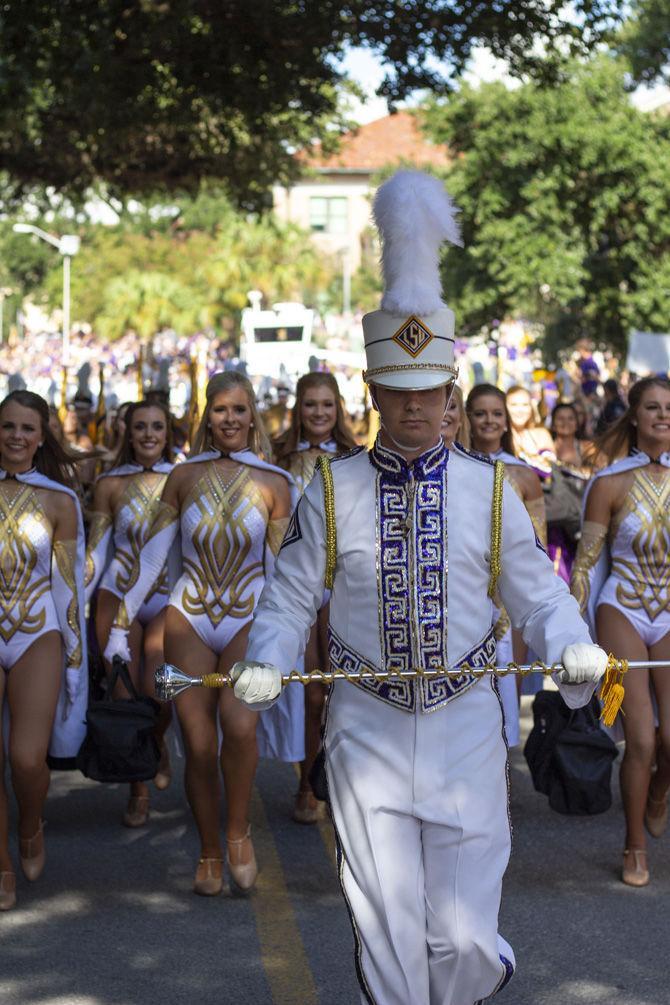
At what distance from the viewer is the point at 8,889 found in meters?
6.66

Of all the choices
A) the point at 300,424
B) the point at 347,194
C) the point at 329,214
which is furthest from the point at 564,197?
the point at 329,214

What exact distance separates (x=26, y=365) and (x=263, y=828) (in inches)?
1142

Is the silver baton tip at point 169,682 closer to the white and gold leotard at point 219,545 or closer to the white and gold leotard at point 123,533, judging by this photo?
the white and gold leotard at point 219,545

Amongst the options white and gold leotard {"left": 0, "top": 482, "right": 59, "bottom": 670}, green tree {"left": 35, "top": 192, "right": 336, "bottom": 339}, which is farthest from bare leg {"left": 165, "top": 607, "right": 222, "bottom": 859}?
green tree {"left": 35, "top": 192, "right": 336, "bottom": 339}

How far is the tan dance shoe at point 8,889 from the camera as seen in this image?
6605 millimetres

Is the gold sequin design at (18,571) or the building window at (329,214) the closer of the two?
the gold sequin design at (18,571)

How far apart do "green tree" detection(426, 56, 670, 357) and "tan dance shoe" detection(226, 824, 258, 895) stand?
28.7 meters

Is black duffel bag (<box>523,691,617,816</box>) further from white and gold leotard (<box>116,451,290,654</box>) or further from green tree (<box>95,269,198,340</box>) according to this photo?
green tree (<box>95,269,198,340</box>)

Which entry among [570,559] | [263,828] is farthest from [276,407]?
[263,828]

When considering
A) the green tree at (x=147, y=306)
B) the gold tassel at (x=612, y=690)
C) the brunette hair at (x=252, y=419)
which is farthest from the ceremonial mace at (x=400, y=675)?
the green tree at (x=147, y=306)

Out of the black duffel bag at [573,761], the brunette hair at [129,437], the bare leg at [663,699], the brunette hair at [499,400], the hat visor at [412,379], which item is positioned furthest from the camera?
the brunette hair at [129,437]

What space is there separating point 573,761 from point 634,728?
0.46 m

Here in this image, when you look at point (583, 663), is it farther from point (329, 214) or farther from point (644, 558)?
point (329, 214)

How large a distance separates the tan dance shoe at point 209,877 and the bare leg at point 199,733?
0.03 meters
